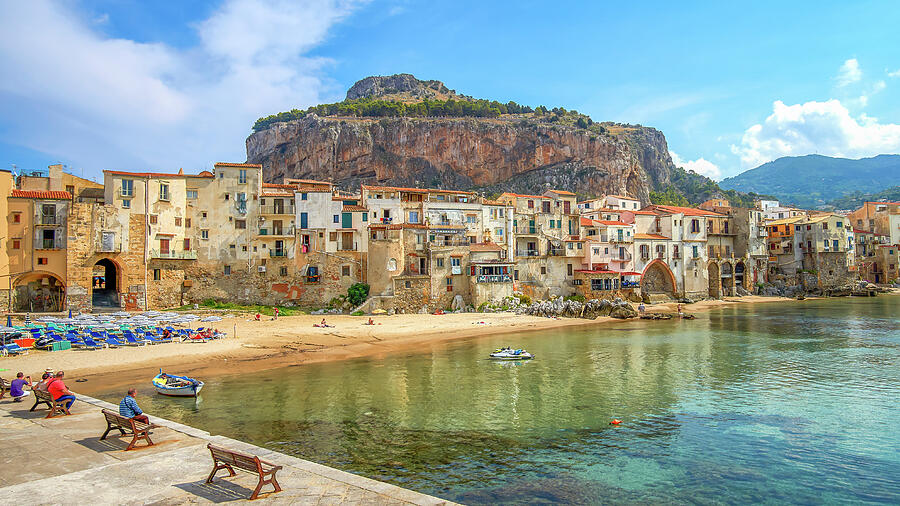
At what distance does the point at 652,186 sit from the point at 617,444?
15494 cm

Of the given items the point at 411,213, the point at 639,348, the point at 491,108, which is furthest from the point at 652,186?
the point at 639,348

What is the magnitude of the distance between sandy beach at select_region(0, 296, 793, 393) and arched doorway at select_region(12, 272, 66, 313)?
15.6 metres

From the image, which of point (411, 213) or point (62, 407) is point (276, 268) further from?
point (62, 407)

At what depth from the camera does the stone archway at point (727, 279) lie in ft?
263

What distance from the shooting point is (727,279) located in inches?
3199

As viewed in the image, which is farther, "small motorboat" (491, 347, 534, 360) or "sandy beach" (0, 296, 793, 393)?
"small motorboat" (491, 347, 534, 360)

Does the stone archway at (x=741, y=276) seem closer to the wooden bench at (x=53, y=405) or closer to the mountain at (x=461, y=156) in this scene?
the mountain at (x=461, y=156)

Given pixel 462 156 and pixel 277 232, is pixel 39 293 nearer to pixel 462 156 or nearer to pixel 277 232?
pixel 277 232

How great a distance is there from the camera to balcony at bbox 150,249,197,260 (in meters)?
52.6

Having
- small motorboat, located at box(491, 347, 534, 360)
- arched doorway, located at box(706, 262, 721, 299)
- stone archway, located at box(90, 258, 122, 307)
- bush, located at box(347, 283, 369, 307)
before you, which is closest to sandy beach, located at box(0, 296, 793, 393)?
bush, located at box(347, 283, 369, 307)

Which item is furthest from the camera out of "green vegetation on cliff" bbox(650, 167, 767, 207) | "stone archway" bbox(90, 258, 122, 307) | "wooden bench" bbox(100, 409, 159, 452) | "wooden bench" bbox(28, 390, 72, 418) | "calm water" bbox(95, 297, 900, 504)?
"green vegetation on cliff" bbox(650, 167, 767, 207)

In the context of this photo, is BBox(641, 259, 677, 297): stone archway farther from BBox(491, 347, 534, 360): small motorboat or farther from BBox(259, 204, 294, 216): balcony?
BBox(259, 204, 294, 216): balcony

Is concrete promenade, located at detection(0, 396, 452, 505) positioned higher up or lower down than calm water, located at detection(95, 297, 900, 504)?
higher up

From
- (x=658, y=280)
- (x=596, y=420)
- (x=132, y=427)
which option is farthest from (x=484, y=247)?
(x=132, y=427)
